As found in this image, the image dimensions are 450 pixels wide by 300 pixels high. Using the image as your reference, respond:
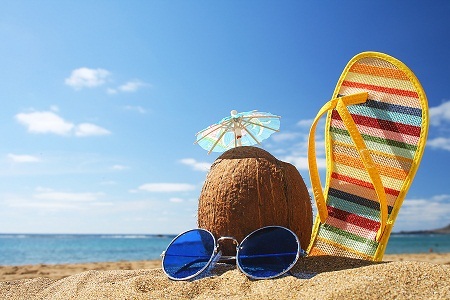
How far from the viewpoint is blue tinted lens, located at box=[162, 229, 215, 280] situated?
4.30 m

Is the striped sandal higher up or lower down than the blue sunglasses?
higher up

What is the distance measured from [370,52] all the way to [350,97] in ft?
2.27

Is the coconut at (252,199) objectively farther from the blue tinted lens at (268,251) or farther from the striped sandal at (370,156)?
the striped sandal at (370,156)

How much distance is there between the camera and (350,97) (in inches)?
208

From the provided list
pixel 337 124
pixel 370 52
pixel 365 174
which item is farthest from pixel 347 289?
pixel 370 52

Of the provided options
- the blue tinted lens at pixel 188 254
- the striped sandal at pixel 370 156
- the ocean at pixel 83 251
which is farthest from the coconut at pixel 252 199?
the ocean at pixel 83 251

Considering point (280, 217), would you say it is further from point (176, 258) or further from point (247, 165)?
point (176, 258)

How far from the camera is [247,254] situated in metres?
4.14

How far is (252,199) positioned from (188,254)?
0.84 metres

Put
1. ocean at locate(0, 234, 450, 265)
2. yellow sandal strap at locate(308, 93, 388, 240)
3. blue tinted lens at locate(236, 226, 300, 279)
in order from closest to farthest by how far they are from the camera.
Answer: blue tinted lens at locate(236, 226, 300, 279) < yellow sandal strap at locate(308, 93, 388, 240) < ocean at locate(0, 234, 450, 265)

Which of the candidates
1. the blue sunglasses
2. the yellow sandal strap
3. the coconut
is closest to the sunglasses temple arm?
the blue sunglasses

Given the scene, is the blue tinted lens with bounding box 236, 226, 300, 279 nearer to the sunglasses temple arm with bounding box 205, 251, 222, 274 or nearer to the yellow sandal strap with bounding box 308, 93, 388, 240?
the sunglasses temple arm with bounding box 205, 251, 222, 274

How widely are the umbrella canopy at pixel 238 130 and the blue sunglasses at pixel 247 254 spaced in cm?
139

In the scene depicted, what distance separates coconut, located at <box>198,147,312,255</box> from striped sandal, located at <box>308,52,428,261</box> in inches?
24.6
